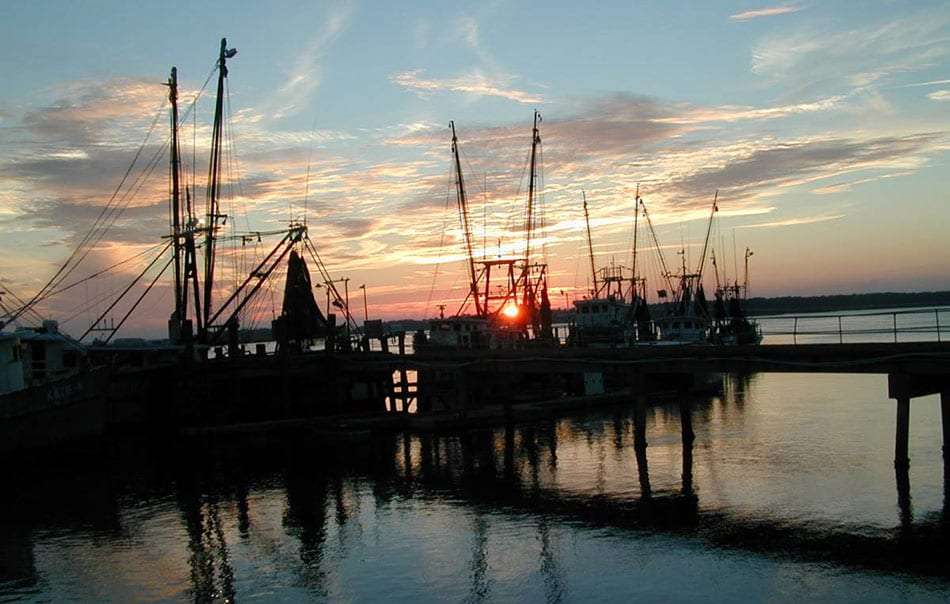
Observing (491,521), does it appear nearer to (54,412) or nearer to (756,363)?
(756,363)

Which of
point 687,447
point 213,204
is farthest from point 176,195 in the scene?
point 687,447

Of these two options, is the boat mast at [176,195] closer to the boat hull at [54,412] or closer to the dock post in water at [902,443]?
the boat hull at [54,412]

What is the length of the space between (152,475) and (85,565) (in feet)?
48.7

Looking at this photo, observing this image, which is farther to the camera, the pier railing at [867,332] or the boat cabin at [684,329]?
the boat cabin at [684,329]

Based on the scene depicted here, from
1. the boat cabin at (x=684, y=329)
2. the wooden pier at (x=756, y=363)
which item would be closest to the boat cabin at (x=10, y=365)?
the wooden pier at (x=756, y=363)

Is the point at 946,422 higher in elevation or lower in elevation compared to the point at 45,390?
lower

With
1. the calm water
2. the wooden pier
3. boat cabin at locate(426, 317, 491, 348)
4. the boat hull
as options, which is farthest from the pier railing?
the boat hull

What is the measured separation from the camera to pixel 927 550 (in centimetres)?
2395

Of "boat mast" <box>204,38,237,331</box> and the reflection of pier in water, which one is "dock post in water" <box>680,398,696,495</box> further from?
"boat mast" <box>204,38,237,331</box>

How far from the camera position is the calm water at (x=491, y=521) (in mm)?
22850

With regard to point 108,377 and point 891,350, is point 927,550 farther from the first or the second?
point 108,377

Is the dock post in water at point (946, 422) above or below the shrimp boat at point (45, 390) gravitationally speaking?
below

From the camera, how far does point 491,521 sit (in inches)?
1169

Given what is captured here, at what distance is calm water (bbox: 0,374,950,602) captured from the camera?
900 inches
